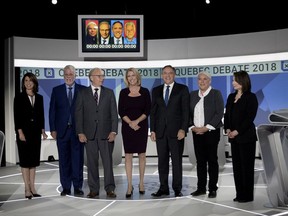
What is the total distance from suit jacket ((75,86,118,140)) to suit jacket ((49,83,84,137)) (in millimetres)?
185

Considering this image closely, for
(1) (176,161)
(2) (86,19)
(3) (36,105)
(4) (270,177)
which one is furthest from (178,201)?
(2) (86,19)

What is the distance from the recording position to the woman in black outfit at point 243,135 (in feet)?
17.6

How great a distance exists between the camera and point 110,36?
9.63 meters

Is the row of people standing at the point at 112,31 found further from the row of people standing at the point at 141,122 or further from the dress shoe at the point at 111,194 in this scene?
the dress shoe at the point at 111,194

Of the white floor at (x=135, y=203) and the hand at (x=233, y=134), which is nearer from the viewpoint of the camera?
the white floor at (x=135, y=203)

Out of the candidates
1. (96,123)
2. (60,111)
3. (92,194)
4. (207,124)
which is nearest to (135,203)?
(92,194)

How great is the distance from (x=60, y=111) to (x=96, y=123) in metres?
0.53

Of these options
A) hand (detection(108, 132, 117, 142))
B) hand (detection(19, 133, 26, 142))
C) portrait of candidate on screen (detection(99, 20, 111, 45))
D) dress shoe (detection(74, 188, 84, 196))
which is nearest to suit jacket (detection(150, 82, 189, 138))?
hand (detection(108, 132, 117, 142))

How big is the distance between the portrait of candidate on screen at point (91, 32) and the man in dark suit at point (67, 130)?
3645 mm

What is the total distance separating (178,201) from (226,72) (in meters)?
5.22

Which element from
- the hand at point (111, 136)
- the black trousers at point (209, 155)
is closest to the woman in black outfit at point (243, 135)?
the black trousers at point (209, 155)

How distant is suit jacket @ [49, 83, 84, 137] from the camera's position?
19.6 feet

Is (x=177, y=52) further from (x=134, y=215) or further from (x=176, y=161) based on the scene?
(x=134, y=215)

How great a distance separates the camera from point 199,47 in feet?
33.8
